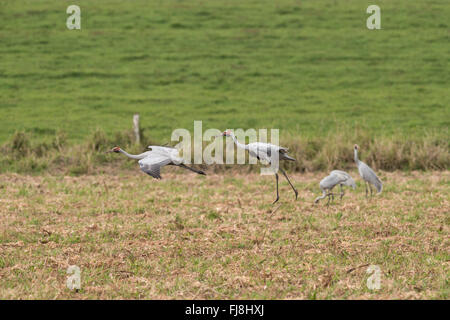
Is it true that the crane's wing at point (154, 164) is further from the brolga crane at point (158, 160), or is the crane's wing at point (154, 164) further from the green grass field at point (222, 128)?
the green grass field at point (222, 128)

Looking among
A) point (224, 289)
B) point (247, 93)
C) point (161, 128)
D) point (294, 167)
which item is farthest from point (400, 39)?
point (224, 289)

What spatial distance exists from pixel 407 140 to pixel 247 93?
32.0ft

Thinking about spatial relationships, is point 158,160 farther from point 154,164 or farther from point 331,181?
point 331,181

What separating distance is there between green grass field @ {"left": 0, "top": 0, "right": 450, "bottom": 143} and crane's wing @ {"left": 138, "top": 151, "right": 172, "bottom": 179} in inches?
605

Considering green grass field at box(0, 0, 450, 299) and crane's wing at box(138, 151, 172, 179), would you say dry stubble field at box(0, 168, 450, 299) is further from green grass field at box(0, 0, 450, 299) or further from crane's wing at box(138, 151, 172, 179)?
crane's wing at box(138, 151, 172, 179)

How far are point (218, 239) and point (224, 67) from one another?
19097 millimetres

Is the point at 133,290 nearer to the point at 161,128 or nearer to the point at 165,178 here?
the point at 165,178

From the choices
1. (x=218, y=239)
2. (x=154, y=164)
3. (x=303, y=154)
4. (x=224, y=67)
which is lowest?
(x=218, y=239)

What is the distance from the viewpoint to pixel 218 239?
1043 cm

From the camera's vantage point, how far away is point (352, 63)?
2912 cm

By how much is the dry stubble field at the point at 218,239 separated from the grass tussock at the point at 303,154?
49.7 inches

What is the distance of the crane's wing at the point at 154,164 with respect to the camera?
529 cm

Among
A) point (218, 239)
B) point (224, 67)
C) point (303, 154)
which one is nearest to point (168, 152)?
point (218, 239)

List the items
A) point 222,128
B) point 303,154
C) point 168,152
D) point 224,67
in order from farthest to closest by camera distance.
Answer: point 224,67 < point 222,128 < point 303,154 < point 168,152
